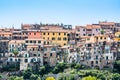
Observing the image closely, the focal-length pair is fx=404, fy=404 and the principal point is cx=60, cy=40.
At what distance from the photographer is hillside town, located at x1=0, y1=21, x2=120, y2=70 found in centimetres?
4100

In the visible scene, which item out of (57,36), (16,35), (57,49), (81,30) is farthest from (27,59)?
(81,30)

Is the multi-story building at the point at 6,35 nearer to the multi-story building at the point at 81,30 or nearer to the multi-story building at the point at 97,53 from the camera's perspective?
the multi-story building at the point at 81,30

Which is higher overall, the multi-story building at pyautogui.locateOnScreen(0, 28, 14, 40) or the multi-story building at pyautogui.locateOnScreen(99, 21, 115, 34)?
the multi-story building at pyautogui.locateOnScreen(99, 21, 115, 34)

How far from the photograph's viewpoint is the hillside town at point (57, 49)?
135ft

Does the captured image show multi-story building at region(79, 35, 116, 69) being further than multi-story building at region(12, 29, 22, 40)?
No

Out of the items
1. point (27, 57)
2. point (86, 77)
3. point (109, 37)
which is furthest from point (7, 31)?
point (86, 77)

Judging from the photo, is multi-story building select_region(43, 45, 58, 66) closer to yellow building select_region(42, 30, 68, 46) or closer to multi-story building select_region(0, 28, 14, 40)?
yellow building select_region(42, 30, 68, 46)

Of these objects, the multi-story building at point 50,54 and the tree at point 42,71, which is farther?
the multi-story building at point 50,54

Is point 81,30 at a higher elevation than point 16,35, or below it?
higher

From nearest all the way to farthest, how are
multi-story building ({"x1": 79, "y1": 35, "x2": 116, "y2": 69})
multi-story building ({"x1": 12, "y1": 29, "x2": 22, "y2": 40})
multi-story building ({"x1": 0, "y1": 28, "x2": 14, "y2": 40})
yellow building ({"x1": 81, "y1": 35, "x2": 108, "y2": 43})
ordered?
1. multi-story building ({"x1": 79, "y1": 35, "x2": 116, "y2": 69})
2. yellow building ({"x1": 81, "y1": 35, "x2": 108, "y2": 43})
3. multi-story building ({"x1": 0, "y1": 28, "x2": 14, "y2": 40})
4. multi-story building ({"x1": 12, "y1": 29, "x2": 22, "y2": 40})

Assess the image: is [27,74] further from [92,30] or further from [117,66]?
[92,30]

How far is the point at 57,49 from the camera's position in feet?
140

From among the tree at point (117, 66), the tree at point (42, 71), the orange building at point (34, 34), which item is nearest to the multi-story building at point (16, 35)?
the orange building at point (34, 34)

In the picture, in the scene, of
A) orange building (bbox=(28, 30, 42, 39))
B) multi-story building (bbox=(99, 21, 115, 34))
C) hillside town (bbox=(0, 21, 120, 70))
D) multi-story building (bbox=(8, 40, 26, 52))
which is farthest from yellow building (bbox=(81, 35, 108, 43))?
multi-story building (bbox=(99, 21, 115, 34))
